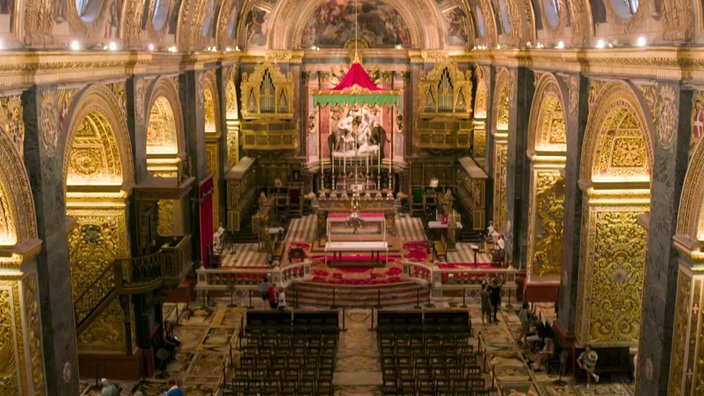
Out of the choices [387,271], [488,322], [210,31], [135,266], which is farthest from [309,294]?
[210,31]

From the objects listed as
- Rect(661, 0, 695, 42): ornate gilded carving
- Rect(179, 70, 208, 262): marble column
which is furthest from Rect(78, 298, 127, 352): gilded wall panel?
Rect(661, 0, 695, 42): ornate gilded carving

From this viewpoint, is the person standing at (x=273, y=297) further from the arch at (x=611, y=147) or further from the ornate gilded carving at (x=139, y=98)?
the arch at (x=611, y=147)

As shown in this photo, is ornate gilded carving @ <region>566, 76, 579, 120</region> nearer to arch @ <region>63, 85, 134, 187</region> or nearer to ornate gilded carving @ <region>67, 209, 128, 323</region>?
arch @ <region>63, 85, 134, 187</region>

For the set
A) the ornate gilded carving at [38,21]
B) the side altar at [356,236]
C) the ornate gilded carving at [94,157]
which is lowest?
the side altar at [356,236]

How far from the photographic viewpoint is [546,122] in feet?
64.6

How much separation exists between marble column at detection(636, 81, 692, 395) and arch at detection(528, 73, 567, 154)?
23.5ft

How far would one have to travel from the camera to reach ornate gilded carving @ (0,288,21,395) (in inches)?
438

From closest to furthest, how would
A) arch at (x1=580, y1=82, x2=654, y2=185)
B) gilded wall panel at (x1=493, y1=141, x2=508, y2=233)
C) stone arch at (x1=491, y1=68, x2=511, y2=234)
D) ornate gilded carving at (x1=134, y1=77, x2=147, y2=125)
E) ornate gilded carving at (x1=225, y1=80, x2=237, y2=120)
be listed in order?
1. arch at (x1=580, y1=82, x2=654, y2=185)
2. ornate gilded carving at (x1=134, y1=77, x2=147, y2=125)
3. stone arch at (x1=491, y1=68, x2=511, y2=234)
4. gilded wall panel at (x1=493, y1=141, x2=508, y2=233)
5. ornate gilded carving at (x1=225, y1=80, x2=237, y2=120)

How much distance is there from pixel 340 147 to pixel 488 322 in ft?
47.2

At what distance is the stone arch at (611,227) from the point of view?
15.4m

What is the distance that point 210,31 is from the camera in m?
24.2

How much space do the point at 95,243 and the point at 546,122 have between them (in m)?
11.3

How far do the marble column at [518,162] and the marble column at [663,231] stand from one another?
835 centimetres

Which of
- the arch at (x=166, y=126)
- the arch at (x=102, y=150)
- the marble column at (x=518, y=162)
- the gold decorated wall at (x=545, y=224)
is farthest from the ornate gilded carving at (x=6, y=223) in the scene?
the marble column at (x=518, y=162)
